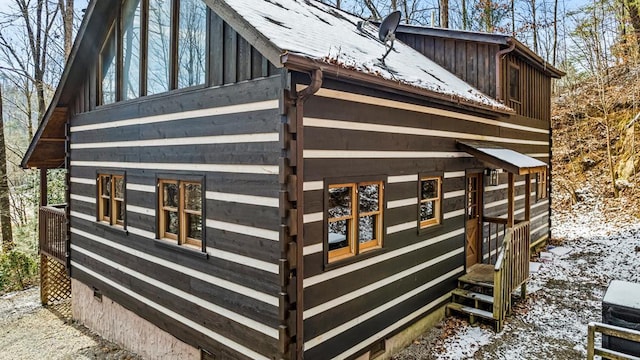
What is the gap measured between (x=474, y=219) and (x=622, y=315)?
3484mm

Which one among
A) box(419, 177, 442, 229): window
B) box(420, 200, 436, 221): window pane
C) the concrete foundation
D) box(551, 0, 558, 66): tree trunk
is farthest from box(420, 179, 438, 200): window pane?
box(551, 0, 558, 66): tree trunk

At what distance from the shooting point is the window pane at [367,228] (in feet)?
18.0

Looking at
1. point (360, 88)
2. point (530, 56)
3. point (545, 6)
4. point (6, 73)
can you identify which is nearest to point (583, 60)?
point (545, 6)

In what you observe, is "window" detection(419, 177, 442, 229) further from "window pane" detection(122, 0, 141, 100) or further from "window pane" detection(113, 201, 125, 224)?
"window pane" detection(113, 201, 125, 224)

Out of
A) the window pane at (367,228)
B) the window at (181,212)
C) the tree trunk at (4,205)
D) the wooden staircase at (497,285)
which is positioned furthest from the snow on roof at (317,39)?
the tree trunk at (4,205)

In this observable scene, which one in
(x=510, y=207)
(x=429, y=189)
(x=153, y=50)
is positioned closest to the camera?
(x=153, y=50)

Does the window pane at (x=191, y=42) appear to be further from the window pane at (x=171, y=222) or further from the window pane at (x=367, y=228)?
the window pane at (x=367, y=228)

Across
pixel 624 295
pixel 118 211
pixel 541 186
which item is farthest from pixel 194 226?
pixel 541 186

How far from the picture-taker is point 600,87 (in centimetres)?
1593

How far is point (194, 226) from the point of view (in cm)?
576

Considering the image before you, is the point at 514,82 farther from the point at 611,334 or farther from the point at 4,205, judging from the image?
the point at 4,205

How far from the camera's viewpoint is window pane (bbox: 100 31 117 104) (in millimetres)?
7785

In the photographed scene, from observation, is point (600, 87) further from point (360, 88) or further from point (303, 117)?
point (303, 117)

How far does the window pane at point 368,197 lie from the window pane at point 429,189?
131 cm
